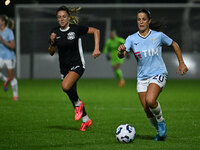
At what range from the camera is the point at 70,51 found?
8797 mm

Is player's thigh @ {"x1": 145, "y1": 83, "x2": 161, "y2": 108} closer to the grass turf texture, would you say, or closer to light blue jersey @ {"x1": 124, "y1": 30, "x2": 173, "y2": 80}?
light blue jersey @ {"x1": 124, "y1": 30, "x2": 173, "y2": 80}

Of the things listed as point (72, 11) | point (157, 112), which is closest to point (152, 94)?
point (157, 112)

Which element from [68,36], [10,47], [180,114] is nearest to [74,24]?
[68,36]

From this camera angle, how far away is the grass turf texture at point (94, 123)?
7.12m

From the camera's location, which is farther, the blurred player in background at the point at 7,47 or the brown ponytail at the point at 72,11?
the blurred player in background at the point at 7,47

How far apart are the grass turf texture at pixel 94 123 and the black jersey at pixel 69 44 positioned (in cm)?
123

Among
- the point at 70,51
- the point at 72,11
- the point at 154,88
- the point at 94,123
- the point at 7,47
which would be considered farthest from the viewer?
the point at 7,47

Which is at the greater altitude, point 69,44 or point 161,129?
point 69,44

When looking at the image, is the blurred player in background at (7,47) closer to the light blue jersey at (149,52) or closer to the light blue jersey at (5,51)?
the light blue jersey at (5,51)

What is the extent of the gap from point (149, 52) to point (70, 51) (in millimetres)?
1825

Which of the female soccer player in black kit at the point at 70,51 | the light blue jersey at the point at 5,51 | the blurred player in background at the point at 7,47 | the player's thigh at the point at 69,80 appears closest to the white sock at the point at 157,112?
the female soccer player in black kit at the point at 70,51

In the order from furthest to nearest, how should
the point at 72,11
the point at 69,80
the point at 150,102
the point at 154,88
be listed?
the point at 72,11 → the point at 69,80 → the point at 154,88 → the point at 150,102

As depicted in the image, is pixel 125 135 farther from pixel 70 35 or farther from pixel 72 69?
pixel 70 35

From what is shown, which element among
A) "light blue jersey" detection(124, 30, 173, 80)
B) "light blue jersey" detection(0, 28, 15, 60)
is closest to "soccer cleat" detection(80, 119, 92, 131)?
"light blue jersey" detection(124, 30, 173, 80)
